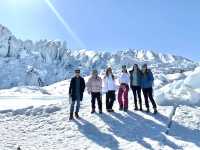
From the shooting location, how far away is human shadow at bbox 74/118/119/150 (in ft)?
54.5

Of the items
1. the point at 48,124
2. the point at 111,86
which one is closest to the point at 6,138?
the point at 48,124

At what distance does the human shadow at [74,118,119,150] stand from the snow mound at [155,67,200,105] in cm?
484

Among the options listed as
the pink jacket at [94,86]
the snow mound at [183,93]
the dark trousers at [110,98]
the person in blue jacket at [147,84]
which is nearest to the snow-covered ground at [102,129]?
the snow mound at [183,93]

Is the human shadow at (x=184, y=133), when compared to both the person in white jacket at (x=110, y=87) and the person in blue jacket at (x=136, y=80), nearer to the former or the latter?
the person in blue jacket at (x=136, y=80)

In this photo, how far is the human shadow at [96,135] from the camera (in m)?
16.6

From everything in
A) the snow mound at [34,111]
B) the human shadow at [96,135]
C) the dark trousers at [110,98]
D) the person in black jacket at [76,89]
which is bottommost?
the human shadow at [96,135]

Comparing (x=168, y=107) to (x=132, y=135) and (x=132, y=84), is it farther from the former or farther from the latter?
(x=132, y=135)

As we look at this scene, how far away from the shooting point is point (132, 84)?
67.9 feet

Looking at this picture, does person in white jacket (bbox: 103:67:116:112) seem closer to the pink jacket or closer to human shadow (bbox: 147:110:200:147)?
the pink jacket

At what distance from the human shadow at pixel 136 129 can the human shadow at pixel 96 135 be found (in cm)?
52

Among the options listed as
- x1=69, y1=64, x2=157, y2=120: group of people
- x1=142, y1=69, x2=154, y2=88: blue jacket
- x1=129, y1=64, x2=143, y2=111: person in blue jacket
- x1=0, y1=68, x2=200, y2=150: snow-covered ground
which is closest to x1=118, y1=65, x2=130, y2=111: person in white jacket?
x1=69, y1=64, x2=157, y2=120: group of people

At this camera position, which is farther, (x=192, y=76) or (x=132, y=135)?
(x=192, y=76)

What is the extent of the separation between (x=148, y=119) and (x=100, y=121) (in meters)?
2.14

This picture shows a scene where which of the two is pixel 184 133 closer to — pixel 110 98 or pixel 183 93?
pixel 110 98
